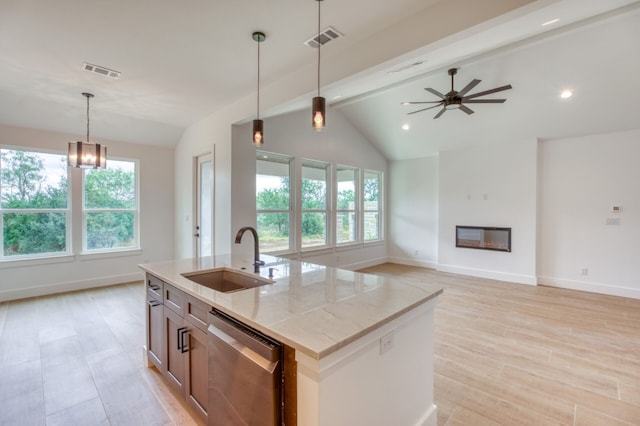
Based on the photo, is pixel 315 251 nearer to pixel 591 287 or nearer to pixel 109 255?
pixel 109 255

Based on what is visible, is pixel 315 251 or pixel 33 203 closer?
pixel 33 203

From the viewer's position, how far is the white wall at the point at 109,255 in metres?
4.45

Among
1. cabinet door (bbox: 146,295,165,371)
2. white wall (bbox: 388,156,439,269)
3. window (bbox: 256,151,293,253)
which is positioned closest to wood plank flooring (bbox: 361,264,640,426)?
cabinet door (bbox: 146,295,165,371)

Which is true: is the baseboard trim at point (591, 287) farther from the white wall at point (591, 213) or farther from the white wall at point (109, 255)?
the white wall at point (109, 255)

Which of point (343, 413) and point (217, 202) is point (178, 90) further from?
point (343, 413)

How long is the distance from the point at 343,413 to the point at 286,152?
4.52 m

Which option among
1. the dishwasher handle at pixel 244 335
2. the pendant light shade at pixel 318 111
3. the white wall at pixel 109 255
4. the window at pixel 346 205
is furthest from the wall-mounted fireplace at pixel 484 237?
the white wall at pixel 109 255

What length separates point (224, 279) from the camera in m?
2.47

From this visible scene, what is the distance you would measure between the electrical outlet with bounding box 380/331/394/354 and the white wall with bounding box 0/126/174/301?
556 cm

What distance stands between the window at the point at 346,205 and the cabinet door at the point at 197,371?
181 inches

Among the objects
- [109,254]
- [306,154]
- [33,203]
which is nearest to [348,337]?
[306,154]

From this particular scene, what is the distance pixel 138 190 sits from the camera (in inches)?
220

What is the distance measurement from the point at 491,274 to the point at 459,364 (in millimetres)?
3881

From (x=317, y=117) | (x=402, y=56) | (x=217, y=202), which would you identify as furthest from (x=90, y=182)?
(x=402, y=56)
